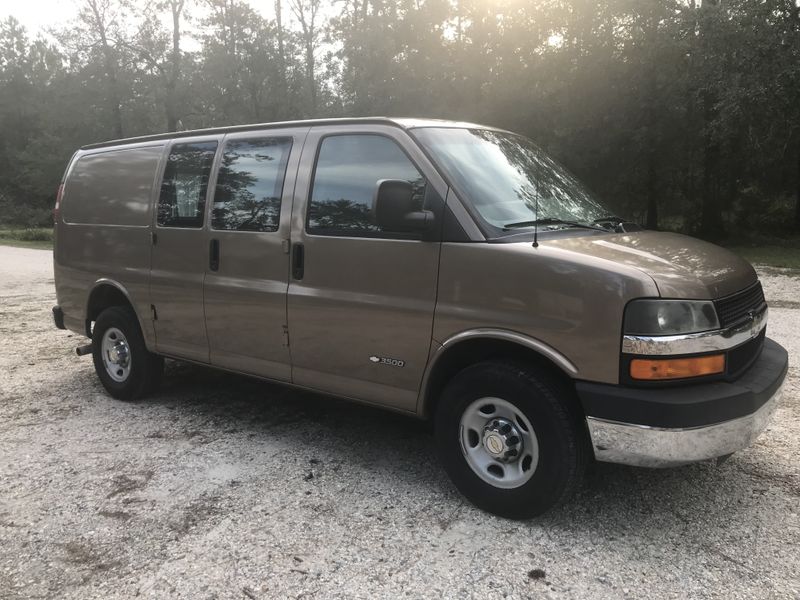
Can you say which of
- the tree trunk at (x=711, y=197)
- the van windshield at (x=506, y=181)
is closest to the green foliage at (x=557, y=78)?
the tree trunk at (x=711, y=197)

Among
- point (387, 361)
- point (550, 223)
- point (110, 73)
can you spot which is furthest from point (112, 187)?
point (110, 73)

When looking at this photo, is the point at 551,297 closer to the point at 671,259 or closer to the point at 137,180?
the point at 671,259

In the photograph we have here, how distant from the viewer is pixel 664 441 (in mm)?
2875

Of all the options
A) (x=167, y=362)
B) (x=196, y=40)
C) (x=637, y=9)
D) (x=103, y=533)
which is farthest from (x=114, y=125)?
(x=103, y=533)

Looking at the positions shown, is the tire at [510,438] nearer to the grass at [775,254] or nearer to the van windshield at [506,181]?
the van windshield at [506,181]

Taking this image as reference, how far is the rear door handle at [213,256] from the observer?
4547mm

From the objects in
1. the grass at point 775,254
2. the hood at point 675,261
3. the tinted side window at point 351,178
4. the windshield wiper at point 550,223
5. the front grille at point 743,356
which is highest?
the tinted side window at point 351,178

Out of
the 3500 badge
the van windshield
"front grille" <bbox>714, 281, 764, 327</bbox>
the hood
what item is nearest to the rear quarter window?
the 3500 badge

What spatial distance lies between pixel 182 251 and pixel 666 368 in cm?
348

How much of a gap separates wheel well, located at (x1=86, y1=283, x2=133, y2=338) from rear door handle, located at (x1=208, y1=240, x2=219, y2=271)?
1.31 metres

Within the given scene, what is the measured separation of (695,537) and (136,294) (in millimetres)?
4315

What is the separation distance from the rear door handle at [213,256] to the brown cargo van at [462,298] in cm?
1

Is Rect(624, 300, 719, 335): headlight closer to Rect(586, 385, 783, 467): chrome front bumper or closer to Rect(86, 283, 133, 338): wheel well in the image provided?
Rect(586, 385, 783, 467): chrome front bumper

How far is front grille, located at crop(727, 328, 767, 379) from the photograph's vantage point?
122 inches
